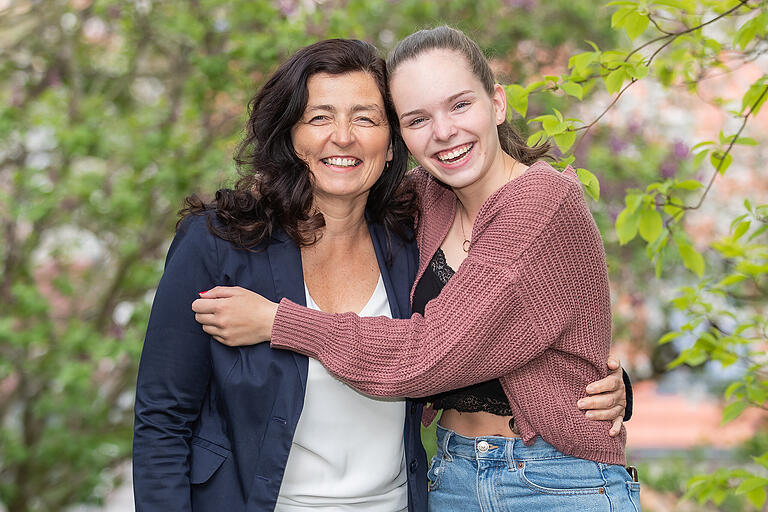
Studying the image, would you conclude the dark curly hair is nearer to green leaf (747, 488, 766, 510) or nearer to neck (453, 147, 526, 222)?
neck (453, 147, 526, 222)

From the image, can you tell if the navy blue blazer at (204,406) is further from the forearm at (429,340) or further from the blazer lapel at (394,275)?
the blazer lapel at (394,275)

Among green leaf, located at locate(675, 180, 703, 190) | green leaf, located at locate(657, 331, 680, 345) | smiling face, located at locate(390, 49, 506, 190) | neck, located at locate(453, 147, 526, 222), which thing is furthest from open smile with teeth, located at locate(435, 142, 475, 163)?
green leaf, located at locate(657, 331, 680, 345)

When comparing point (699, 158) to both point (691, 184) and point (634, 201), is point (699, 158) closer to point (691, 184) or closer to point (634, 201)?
point (691, 184)

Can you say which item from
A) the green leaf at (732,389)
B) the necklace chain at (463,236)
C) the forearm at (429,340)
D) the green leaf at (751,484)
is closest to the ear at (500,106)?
the necklace chain at (463,236)

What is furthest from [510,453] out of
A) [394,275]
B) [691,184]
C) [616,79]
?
[616,79]

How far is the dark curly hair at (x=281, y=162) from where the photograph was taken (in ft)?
7.43

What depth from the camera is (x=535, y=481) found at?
210 centimetres

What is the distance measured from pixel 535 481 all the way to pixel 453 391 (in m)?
0.32

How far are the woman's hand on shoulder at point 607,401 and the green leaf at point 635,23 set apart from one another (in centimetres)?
96

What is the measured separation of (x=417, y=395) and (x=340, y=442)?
28 centimetres

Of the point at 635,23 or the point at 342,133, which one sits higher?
the point at 635,23

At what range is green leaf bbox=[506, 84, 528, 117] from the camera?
2.44 metres

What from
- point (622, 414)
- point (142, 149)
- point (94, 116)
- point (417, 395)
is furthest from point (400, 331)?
point (94, 116)

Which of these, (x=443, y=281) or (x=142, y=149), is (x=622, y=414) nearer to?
(x=443, y=281)
